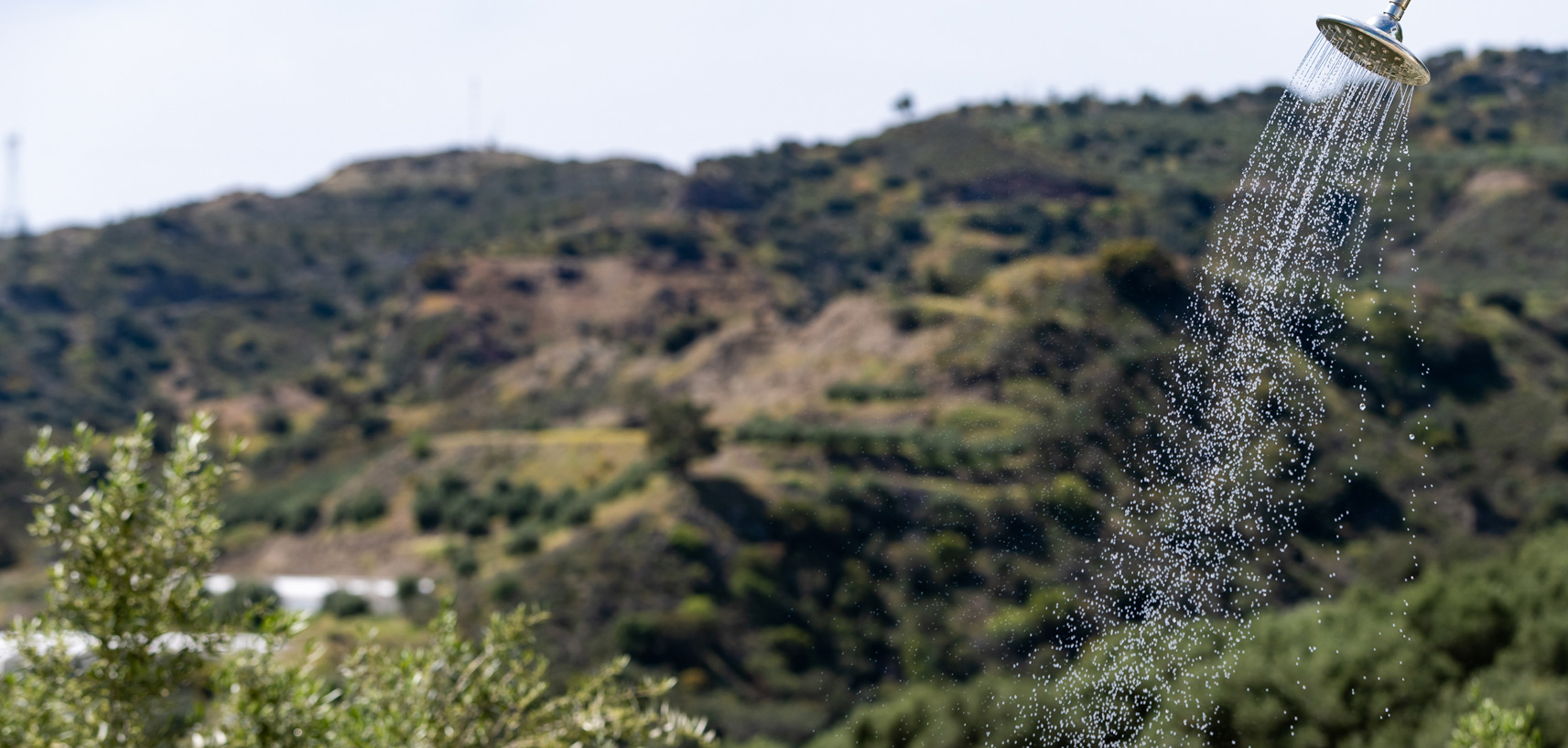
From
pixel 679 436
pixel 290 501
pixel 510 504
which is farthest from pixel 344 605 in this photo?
pixel 290 501

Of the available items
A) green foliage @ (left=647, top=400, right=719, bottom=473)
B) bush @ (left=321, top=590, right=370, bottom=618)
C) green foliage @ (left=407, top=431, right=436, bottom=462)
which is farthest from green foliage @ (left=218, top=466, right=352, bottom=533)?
green foliage @ (left=647, top=400, right=719, bottom=473)

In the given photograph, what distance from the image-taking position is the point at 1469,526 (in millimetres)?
51125

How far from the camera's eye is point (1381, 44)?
26.3 ft

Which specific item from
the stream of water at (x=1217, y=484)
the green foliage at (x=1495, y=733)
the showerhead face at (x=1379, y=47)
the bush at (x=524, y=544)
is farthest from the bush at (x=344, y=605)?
the showerhead face at (x=1379, y=47)

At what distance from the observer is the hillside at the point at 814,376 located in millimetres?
44875

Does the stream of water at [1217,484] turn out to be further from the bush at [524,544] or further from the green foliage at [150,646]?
the bush at [524,544]

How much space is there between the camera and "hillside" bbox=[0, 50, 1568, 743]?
147 ft

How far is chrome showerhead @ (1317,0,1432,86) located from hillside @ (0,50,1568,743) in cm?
2802

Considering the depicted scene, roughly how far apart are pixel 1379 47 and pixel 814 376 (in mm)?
56538

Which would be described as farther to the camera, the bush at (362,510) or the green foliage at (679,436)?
the bush at (362,510)

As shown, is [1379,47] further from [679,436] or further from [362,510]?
[362,510]

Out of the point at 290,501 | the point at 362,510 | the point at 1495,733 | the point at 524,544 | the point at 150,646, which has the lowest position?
the point at 290,501

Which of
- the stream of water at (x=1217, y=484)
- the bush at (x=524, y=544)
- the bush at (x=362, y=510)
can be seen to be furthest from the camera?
the bush at (x=362, y=510)

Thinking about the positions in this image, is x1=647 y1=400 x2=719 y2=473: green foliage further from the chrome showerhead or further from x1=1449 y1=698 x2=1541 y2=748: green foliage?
the chrome showerhead
